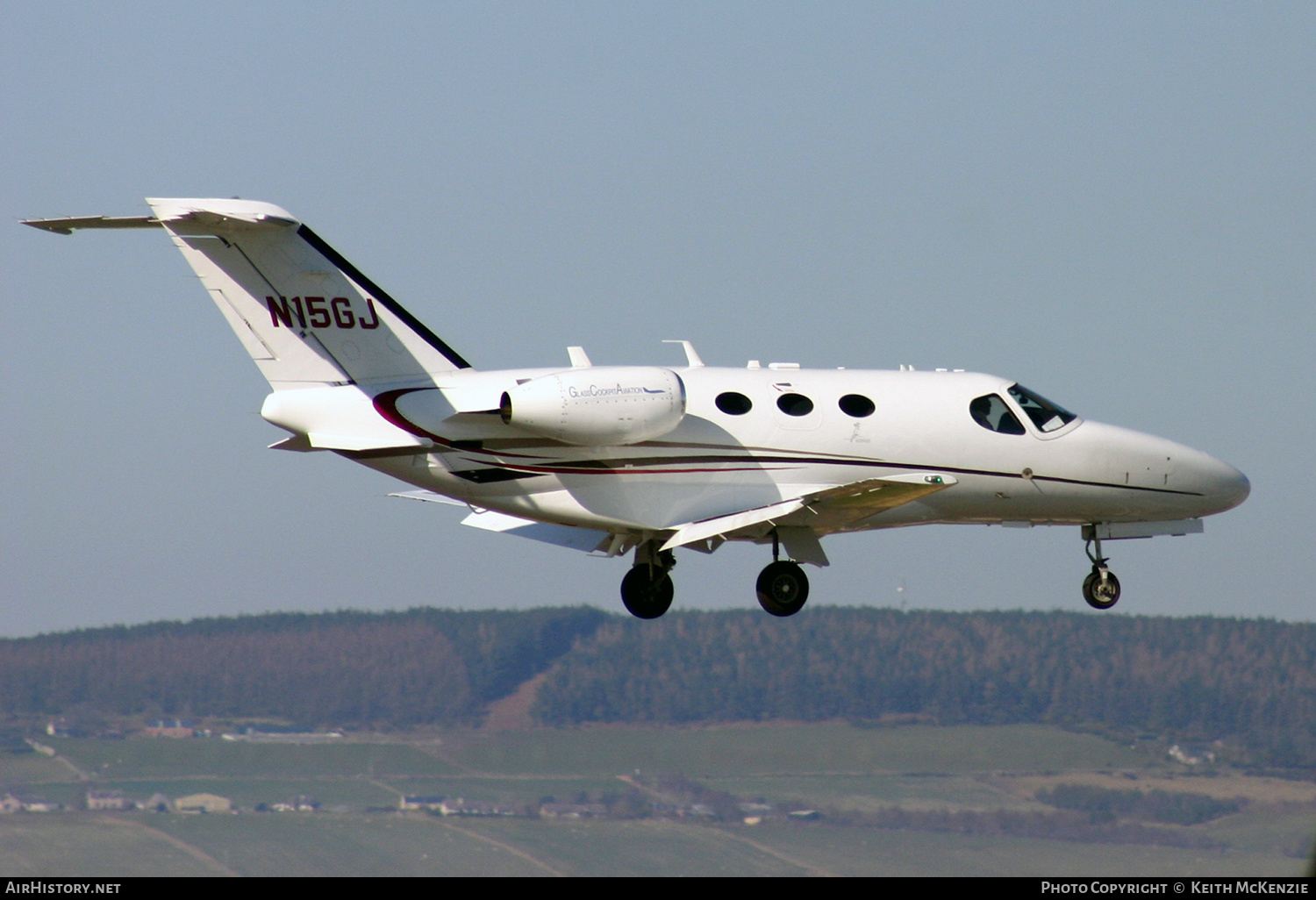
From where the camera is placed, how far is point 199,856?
49.7 m

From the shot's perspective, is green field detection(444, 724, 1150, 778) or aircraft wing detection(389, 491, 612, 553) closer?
aircraft wing detection(389, 491, 612, 553)

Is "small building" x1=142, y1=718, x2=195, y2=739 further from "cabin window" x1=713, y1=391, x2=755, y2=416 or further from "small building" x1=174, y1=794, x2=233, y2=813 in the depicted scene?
"cabin window" x1=713, y1=391, x2=755, y2=416

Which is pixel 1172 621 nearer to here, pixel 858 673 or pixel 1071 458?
pixel 858 673

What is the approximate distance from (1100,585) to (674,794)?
18037 mm

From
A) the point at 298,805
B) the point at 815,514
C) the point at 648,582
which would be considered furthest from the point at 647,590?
the point at 298,805

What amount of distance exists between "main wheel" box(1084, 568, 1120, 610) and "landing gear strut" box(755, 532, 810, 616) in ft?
16.5

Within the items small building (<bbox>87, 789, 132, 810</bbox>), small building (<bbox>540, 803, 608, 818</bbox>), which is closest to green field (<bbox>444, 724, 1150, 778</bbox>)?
small building (<bbox>540, 803, 608, 818</bbox>)

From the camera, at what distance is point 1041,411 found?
25203 millimetres

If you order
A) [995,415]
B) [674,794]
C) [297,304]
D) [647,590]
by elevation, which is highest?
[297,304]

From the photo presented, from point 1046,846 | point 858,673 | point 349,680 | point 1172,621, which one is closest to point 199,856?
point 349,680

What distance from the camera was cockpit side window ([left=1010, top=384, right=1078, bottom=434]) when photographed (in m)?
25.1

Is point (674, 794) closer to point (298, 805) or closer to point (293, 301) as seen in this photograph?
point (298, 805)

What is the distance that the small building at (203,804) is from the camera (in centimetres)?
4691

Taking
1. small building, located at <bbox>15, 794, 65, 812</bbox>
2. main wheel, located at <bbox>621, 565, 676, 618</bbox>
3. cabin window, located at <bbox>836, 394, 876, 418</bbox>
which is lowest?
small building, located at <bbox>15, 794, 65, 812</bbox>
